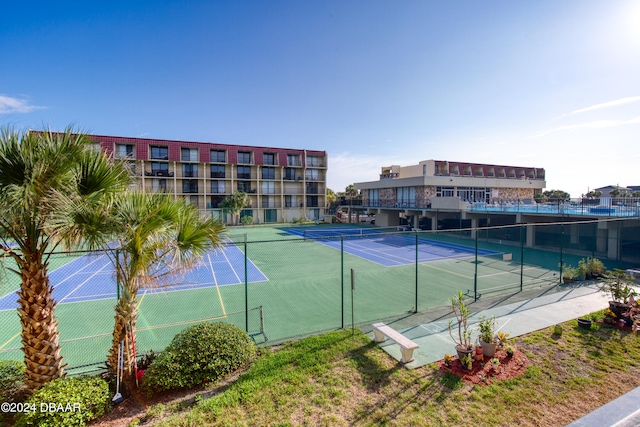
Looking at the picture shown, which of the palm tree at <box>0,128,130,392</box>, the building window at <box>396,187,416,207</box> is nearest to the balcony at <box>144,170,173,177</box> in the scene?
the building window at <box>396,187,416,207</box>

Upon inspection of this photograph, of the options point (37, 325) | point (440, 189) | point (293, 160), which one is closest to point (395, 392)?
point (37, 325)

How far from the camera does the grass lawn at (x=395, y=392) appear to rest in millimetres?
4902

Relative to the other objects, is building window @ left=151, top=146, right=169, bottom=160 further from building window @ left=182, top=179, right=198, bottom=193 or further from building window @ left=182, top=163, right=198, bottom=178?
building window @ left=182, top=179, right=198, bottom=193

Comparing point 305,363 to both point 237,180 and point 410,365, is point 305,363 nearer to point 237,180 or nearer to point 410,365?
point 410,365

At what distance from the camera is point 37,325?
472cm

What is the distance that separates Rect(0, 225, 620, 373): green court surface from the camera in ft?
29.9

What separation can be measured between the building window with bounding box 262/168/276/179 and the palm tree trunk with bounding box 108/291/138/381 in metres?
51.6

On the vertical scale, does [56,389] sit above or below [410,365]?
above

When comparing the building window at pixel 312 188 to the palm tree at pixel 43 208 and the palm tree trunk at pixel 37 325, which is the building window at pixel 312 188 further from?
the palm tree trunk at pixel 37 325

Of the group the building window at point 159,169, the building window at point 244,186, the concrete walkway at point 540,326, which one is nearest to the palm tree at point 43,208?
the concrete walkway at point 540,326

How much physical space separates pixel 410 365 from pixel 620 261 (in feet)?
69.7

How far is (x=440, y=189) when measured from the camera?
3969cm

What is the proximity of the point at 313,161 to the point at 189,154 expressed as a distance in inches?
868

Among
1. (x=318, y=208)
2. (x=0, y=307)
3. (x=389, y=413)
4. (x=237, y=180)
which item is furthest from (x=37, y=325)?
(x=318, y=208)
